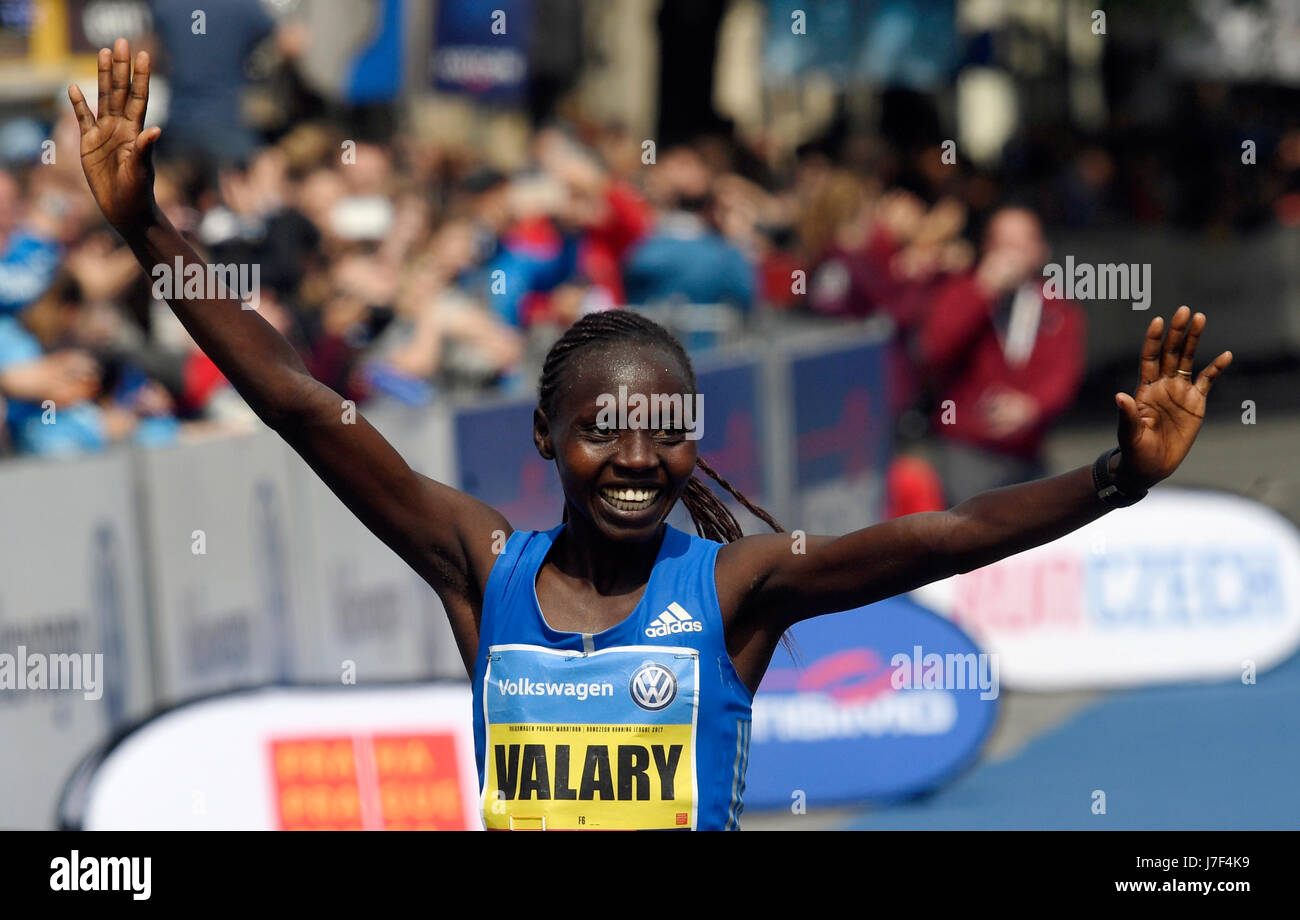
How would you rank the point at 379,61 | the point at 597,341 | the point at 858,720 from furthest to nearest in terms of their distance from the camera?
1. the point at 379,61
2. the point at 858,720
3. the point at 597,341

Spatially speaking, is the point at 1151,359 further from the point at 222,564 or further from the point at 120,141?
the point at 222,564

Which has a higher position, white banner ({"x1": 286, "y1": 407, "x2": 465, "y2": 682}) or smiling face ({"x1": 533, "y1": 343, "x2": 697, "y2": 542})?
white banner ({"x1": 286, "y1": 407, "x2": 465, "y2": 682})

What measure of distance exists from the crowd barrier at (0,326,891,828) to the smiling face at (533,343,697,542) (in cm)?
333

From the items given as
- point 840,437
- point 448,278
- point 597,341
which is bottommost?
point 597,341

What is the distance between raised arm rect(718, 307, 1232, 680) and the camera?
10.0ft

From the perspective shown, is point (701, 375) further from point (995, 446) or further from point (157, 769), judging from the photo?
point (157, 769)

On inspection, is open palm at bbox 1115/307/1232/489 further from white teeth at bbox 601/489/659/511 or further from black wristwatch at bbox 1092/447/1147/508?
white teeth at bbox 601/489/659/511

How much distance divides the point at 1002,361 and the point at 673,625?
7785 millimetres

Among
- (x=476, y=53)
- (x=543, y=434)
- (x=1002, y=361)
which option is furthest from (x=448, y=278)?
(x=543, y=434)

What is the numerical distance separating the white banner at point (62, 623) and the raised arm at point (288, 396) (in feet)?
11.6

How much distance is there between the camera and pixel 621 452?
3.21 m

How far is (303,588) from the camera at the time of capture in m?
7.60

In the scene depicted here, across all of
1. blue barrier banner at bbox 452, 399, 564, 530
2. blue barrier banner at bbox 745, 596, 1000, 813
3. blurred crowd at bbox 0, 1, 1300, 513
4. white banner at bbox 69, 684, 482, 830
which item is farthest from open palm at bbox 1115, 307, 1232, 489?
blue barrier banner at bbox 452, 399, 564, 530
